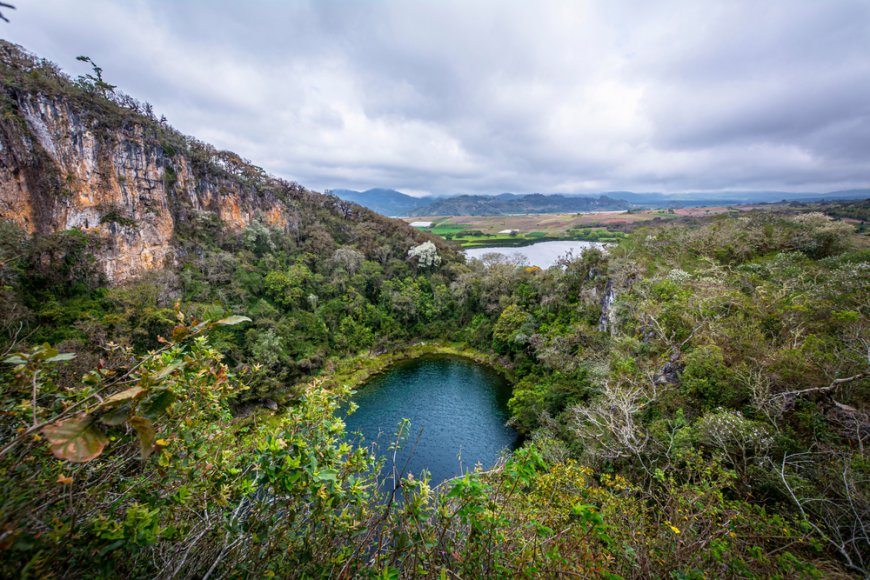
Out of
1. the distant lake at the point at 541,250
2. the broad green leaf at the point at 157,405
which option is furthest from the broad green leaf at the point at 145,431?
the distant lake at the point at 541,250

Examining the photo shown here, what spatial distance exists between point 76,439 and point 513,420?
2077cm

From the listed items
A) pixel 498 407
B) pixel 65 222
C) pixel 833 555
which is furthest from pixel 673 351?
pixel 65 222

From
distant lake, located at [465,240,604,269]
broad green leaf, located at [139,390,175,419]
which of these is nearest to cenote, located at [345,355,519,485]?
broad green leaf, located at [139,390,175,419]

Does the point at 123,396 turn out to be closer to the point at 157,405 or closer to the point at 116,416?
the point at 116,416

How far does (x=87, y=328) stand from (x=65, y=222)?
11150mm

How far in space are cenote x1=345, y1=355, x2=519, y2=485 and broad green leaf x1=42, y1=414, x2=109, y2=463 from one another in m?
14.2

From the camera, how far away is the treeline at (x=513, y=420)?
187 cm

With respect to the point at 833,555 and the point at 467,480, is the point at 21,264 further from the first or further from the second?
the point at 833,555

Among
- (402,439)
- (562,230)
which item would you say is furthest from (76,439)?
(562,230)

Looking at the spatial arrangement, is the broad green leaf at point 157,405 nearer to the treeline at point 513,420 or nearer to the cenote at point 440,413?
the treeline at point 513,420

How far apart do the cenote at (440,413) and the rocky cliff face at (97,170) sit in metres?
20.8

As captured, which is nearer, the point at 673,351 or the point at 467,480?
the point at 467,480

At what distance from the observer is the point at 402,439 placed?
5992 millimetres

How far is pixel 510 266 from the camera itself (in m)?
34.6
